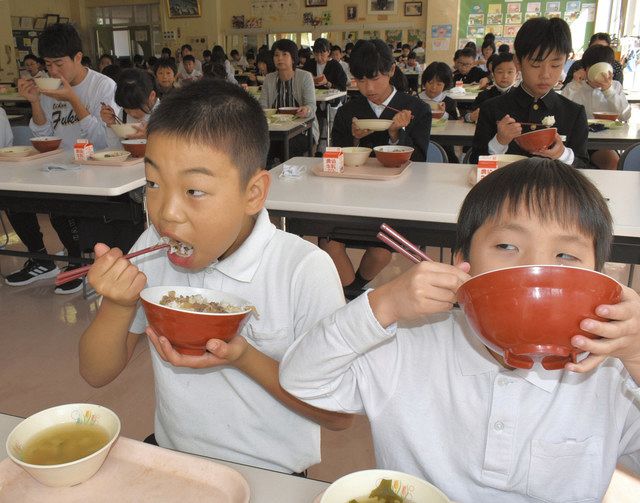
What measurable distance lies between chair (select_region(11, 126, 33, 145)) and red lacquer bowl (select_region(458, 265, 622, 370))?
368 cm

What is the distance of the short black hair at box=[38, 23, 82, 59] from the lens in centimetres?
320

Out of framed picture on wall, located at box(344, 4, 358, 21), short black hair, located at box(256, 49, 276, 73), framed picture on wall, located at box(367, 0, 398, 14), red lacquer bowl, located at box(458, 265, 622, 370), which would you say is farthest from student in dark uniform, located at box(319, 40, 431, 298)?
framed picture on wall, located at box(344, 4, 358, 21)

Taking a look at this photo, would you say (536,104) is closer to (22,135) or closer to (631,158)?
(631,158)

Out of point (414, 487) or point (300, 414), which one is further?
point (300, 414)

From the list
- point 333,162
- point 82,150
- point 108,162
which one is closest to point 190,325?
point 333,162

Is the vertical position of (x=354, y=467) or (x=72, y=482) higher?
(x=72, y=482)

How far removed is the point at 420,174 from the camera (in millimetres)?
A: 2416

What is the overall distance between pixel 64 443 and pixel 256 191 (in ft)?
1.72

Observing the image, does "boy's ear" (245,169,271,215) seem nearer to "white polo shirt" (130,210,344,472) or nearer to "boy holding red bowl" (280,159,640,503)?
"white polo shirt" (130,210,344,472)

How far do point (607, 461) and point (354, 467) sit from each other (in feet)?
3.70

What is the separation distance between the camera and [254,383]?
1115mm

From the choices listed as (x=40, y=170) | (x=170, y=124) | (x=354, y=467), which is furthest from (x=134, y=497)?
(x=40, y=170)

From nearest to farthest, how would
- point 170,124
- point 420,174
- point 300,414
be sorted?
point 170,124
point 300,414
point 420,174

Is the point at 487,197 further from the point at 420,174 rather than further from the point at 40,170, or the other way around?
the point at 40,170
